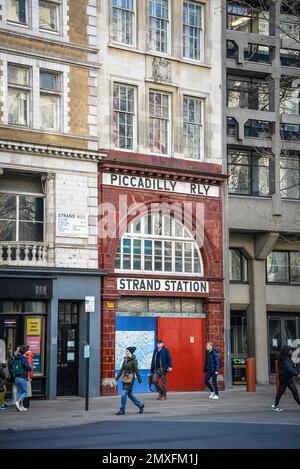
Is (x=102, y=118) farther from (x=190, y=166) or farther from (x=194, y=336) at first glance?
(x=194, y=336)

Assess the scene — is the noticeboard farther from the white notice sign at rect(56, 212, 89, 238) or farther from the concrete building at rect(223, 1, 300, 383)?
the white notice sign at rect(56, 212, 89, 238)

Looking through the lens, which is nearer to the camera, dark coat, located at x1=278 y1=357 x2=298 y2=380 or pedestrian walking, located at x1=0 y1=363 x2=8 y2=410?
dark coat, located at x1=278 y1=357 x2=298 y2=380

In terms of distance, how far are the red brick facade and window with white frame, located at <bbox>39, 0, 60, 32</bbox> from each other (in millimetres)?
4793

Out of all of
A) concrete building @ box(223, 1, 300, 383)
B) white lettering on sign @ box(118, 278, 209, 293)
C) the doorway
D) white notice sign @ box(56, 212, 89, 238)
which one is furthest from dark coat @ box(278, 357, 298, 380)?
the doorway

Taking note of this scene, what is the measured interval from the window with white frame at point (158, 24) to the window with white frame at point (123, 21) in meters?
0.81

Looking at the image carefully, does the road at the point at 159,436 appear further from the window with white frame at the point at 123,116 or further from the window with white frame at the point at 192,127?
the window with white frame at the point at 192,127

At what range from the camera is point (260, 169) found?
3725 centimetres

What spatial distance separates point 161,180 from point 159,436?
16.6 metres

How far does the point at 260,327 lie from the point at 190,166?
24.8 feet

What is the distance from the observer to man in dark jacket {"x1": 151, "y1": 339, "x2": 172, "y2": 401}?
96.1ft

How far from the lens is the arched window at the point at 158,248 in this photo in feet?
106

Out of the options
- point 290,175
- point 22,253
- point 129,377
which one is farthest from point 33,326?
point 290,175

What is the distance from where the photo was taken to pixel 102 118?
31891mm

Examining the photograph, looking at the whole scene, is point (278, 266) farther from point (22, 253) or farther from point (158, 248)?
point (22, 253)
